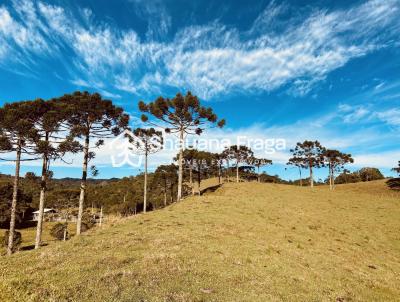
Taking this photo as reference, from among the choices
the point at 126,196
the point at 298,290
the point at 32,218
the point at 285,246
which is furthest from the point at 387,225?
the point at 32,218

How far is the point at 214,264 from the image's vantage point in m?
12.0

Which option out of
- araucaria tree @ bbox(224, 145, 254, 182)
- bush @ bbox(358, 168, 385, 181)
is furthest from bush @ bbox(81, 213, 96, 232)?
bush @ bbox(358, 168, 385, 181)

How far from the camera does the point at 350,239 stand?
21.3m

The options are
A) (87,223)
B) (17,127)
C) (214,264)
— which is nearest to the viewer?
(214,264)

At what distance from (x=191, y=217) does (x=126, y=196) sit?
82100 mm

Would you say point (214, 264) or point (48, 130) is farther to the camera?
point (48, 130)

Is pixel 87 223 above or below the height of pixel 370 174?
below

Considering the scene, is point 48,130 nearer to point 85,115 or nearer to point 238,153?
point 85,115

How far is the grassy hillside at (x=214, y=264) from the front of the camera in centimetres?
891

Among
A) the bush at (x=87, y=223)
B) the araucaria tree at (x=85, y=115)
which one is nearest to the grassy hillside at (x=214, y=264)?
the araucaria tree at (x=85, y=115)

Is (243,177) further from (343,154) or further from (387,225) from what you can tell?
(387,225)

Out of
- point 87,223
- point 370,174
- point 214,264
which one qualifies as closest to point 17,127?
point 214,264

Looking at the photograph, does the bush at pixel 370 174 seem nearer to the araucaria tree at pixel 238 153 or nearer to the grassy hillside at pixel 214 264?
the araucaria tree at pixel 238 153

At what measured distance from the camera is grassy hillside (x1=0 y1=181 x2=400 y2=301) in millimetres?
8914
